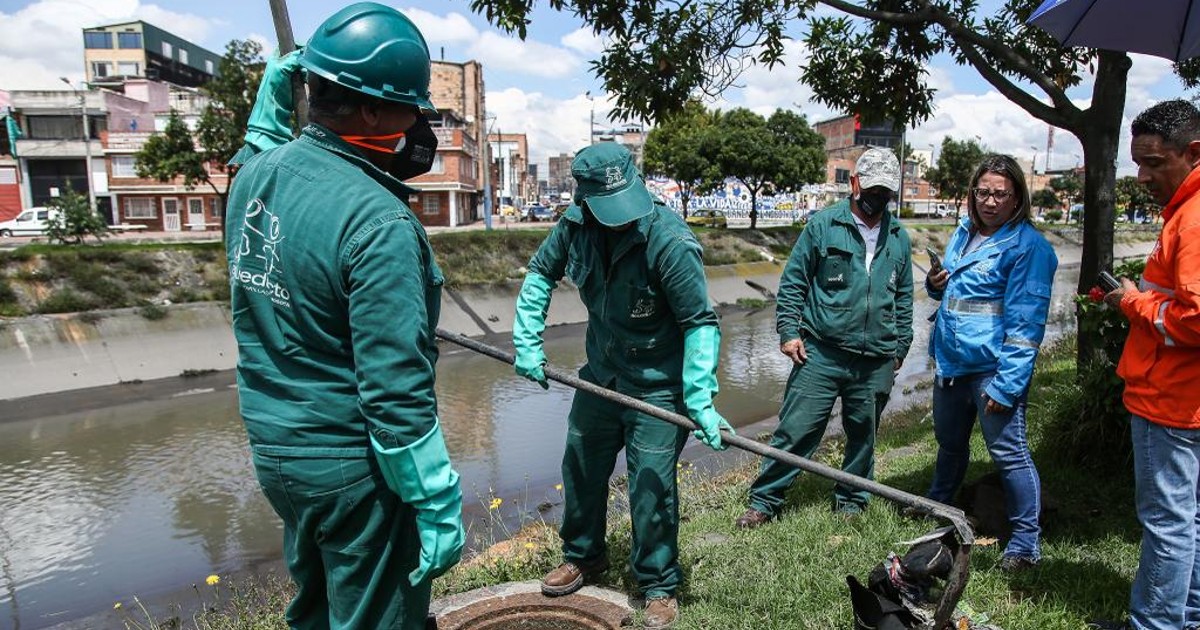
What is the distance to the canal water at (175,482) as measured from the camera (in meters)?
4.83

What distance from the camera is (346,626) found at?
178 centimetres

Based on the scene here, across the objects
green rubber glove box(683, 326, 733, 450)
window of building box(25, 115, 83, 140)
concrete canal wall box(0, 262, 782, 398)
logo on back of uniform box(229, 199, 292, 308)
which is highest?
window of building box(25, 115, 83, 140)

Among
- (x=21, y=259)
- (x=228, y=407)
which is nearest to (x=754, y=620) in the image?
(x=228, y=407)

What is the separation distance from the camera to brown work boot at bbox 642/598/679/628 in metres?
2.92

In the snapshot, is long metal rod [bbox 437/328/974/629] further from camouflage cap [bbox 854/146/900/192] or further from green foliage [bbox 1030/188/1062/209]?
green foliage [bbox 1030/188/1062/209]

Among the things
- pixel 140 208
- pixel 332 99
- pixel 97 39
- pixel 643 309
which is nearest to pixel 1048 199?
pixel 140 208

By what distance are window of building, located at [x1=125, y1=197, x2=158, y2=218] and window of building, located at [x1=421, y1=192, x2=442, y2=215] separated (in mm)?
13142

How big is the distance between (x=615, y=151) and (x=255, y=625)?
2561 mm

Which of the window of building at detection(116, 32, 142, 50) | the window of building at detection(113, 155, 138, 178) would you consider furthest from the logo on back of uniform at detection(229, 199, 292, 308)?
the window of building at detection(116, 32, 142, 50)

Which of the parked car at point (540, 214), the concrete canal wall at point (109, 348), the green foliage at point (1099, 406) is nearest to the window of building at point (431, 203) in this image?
the parked car at point (540, 214)

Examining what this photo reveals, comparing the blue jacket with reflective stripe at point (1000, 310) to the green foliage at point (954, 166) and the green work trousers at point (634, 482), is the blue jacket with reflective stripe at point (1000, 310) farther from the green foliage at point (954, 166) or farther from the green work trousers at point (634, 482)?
the green foliage at point (954, 166)

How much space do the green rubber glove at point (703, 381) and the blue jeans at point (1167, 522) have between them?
1363mm

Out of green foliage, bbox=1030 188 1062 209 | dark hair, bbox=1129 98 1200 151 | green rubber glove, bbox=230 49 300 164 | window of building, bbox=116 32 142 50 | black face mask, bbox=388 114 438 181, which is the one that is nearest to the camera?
black face mask, bbox=388 114 438 181

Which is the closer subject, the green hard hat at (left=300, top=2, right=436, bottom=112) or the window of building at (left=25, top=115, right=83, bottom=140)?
the green hard hat at (left=300, top=2, right=436, bottom=112)
